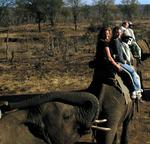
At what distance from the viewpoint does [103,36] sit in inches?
258

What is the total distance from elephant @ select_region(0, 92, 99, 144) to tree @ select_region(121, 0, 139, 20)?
174 ft

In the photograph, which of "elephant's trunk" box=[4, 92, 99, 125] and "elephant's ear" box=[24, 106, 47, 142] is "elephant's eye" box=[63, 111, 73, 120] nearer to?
"elephant's trunk" box=[4, 92, 99, 125]

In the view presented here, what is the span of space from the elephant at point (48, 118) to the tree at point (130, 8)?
174 feet

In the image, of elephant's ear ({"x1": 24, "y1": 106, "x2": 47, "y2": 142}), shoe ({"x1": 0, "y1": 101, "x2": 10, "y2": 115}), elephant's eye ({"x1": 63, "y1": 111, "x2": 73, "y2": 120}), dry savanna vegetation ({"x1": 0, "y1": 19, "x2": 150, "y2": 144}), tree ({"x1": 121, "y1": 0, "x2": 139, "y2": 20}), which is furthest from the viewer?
tree ({"x1": 121, "y1": 0, "x2": 139, "y2": 20})

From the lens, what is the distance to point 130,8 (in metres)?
57.8

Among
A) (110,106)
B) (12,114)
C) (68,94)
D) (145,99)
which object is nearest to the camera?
(12,114)

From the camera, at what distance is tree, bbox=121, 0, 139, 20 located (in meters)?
57.7

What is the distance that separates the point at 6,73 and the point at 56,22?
1428 inches

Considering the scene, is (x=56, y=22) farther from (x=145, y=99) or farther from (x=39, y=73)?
(x=145, y=99)

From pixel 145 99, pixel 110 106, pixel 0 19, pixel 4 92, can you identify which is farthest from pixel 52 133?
pixel 0 19

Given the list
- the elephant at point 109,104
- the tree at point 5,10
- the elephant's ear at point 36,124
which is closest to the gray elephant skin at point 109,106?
the elephant at point 109,104

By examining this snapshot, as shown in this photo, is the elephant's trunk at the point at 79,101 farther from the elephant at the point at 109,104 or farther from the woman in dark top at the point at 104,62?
the woman in dark top at the point at 104,62

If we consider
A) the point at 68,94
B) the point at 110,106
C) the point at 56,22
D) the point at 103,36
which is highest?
the point at 103,36

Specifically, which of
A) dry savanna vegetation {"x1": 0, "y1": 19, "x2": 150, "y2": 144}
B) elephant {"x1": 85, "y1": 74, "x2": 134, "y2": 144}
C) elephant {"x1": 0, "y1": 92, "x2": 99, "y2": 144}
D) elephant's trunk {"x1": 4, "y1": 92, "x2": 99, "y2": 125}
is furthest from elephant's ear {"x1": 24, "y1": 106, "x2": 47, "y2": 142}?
dry savanna vegetation {"x1": 0, "y1": 19, "x2": 150, "y2": 144}
